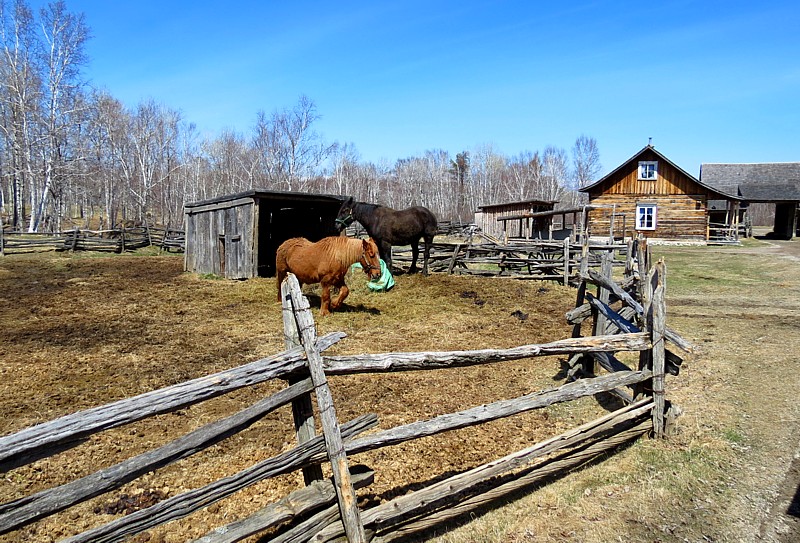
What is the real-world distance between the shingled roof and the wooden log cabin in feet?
21.5

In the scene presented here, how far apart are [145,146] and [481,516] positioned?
4380cm

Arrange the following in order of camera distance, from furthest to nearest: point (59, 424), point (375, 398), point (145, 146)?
point (145, 146) → point (375, 398) → point (59, 424)

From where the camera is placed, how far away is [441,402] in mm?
5371

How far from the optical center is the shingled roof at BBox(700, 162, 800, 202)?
116 feet

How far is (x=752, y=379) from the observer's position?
619cm

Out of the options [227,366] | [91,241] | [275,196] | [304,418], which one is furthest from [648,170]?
[304,418]

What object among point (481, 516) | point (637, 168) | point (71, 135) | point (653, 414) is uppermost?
point (71, 135)

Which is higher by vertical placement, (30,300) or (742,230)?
(742,230)

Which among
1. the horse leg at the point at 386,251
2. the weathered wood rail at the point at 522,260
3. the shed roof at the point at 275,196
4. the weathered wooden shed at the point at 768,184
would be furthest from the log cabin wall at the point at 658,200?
the shed roof at the point at 275,196

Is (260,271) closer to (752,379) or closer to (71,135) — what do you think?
(752,379)

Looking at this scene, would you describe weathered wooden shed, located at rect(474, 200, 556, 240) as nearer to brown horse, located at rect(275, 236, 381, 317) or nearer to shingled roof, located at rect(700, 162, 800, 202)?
shingled roof, located at rect(700, 162, 800, 202)

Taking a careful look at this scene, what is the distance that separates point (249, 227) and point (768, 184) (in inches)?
1669

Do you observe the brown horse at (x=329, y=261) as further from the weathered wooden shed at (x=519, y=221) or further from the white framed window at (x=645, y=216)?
the white framed window at (x=645, y=216)

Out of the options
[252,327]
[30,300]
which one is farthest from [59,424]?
[30,300]
